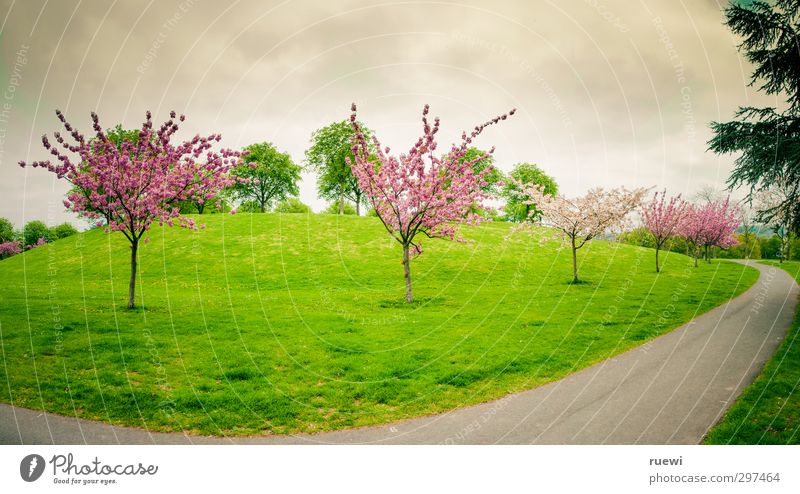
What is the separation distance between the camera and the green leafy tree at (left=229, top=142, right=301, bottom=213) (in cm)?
6797

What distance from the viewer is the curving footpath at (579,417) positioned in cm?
705

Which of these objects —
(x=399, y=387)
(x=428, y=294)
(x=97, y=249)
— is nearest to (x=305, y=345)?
(x=399, y=387)

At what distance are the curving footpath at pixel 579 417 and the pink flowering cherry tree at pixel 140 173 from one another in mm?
9935

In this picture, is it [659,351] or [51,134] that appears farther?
[51,134]

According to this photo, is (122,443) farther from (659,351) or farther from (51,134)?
(659,351)

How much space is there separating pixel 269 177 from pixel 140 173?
59006 mm

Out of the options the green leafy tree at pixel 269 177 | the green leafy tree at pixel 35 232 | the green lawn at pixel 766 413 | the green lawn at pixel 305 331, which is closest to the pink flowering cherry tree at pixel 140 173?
the green lawn at pixel 305 331

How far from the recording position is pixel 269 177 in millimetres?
71250

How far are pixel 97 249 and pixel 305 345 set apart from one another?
1490 inches

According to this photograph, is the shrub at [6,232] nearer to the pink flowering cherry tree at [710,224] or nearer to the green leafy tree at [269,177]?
the green leafy tree at [269,177]

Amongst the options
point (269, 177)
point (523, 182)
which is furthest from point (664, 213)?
point (269, 177)

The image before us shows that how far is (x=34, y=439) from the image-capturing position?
689 cm

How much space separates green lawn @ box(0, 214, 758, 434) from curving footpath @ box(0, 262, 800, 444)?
485 mm
